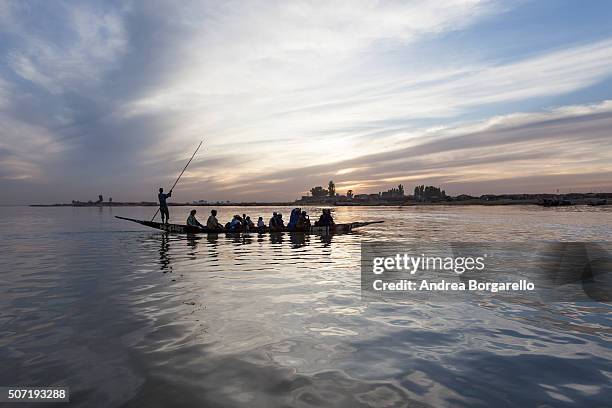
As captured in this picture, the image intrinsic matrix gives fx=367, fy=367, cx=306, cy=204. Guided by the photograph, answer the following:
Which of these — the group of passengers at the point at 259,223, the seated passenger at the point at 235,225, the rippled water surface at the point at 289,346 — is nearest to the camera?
the rippled water surface at the point at 289,346

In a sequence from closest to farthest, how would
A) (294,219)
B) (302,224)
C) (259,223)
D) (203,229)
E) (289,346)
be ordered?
(289,346)
(203,229)
(259,223)
(302,224)
(294,219)

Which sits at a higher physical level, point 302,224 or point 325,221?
point 325,221

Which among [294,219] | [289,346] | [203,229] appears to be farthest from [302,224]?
[289,346]

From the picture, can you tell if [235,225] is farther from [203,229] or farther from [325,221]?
[325,221]

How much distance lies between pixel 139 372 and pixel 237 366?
1.68m

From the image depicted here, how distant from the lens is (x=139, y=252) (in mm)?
22625

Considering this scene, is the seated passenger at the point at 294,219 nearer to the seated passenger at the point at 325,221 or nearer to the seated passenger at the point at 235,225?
the seated passenger at the point at 325,221

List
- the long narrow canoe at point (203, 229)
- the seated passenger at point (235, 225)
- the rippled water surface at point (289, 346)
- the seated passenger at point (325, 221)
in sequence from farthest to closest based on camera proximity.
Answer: the seated passenger at point (325, 221) → the long narrow canoe at point (203, 229) → the seated passenger at point (235, 225) → the rippled water surface at point (289, 346)

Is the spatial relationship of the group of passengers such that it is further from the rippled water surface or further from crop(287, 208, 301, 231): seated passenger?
the rippled water surface

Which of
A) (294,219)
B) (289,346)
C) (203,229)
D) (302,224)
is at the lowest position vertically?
(289,346)

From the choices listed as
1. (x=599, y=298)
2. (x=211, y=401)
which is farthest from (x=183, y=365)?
(x=599, y=298)

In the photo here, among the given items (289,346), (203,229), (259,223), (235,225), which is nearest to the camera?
(289,346)

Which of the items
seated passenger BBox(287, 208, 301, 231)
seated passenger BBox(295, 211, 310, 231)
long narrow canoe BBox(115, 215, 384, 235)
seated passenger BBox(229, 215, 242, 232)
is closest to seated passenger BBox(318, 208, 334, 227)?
long narrow canoe BBox(115, 215, 384, 235)

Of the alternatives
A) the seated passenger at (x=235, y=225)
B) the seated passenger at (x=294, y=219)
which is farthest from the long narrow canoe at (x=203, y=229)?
the seated passenger at (x=294, y=219)
